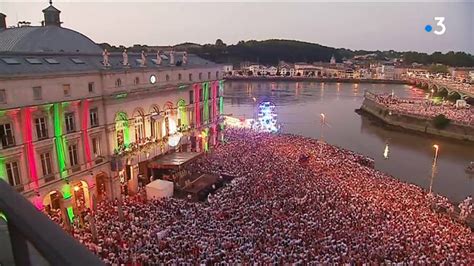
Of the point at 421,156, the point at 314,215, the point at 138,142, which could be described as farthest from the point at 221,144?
the point at 421,156

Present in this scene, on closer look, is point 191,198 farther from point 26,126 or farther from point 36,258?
point 36,258

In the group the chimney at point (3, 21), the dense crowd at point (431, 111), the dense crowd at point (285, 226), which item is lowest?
the dense crowd at point (431, 111)

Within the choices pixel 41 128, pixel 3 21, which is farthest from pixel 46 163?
pixel 3 21

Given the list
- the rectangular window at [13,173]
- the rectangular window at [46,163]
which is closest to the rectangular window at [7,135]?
the rectangular window at [13,173]

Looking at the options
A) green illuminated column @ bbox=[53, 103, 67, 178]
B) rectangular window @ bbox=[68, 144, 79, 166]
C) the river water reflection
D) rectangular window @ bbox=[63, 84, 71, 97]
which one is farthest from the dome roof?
the river water reflection

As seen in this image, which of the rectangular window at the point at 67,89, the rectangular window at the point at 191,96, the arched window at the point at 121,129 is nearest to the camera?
the rectangular window at the point at 67,89

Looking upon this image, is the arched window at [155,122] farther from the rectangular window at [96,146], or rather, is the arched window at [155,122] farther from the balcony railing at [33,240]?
the balcony railing at [33,240]
